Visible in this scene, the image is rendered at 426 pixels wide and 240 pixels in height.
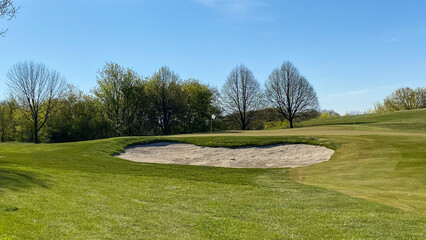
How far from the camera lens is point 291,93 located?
6369 cm

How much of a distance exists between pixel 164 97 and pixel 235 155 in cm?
4310

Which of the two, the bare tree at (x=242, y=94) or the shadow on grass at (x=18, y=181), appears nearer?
the shadow on grass at (x=18, y=181)

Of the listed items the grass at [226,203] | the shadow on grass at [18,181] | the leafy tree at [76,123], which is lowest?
the grass at [226,203]

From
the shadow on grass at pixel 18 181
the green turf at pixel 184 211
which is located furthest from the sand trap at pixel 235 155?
the shadow on grass at pixel 18 181

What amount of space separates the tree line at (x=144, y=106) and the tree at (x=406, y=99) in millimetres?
43479

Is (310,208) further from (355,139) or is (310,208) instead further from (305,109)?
(305,109)

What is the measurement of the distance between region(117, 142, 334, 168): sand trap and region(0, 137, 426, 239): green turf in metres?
7.69

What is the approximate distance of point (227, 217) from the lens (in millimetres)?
7777

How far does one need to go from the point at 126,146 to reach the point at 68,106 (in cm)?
3608

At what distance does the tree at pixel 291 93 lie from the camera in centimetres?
6294

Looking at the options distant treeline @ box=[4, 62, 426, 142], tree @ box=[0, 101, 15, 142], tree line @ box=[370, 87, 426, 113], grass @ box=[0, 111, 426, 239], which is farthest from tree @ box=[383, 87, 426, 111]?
tree @ box=[0, 101, 15, 142]

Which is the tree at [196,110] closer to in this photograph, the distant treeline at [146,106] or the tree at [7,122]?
the distant treeline at [146,106]

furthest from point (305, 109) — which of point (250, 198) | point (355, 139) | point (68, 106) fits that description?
point (250, 198)

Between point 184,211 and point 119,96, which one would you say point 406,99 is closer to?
point 119,96
